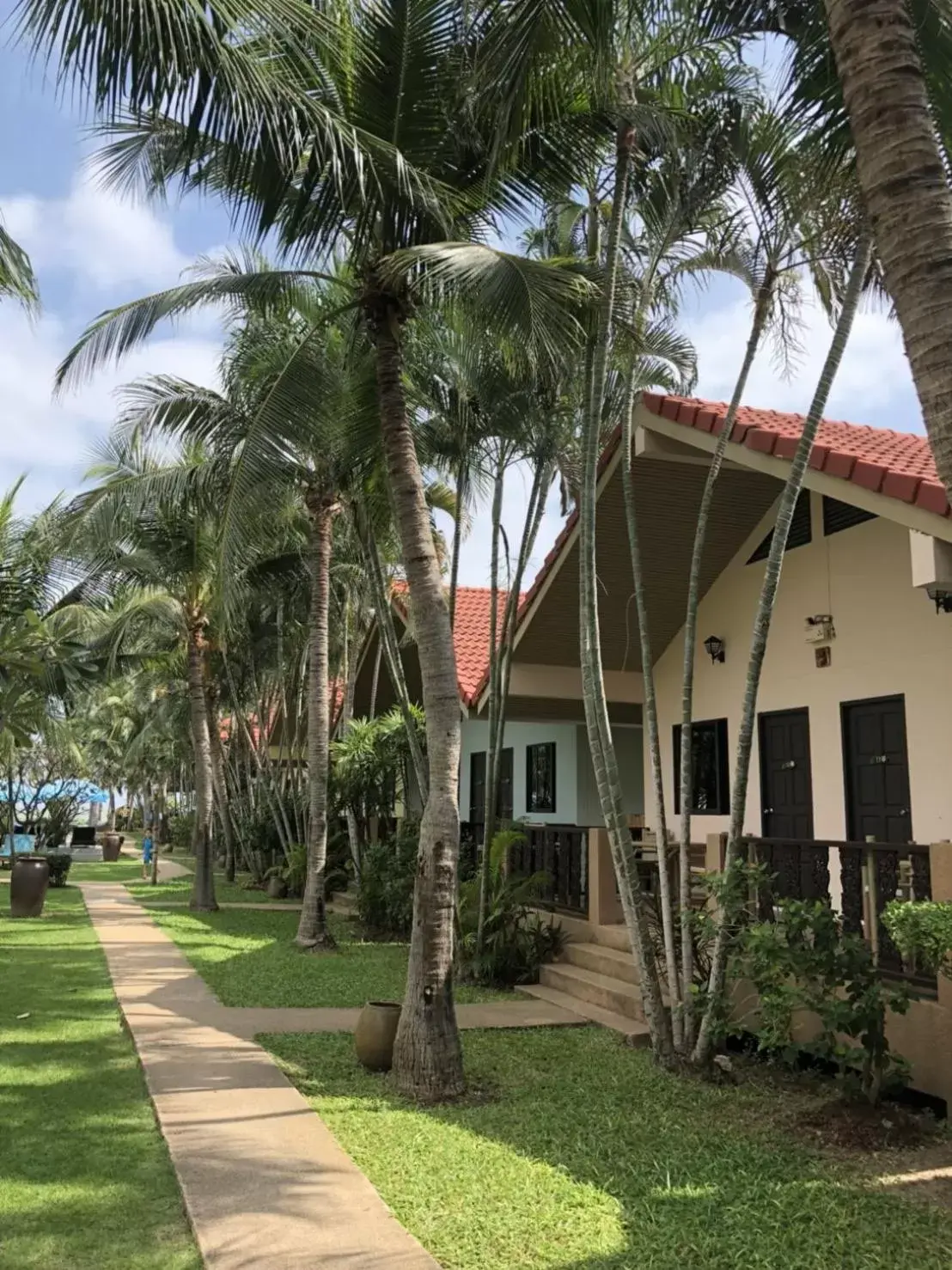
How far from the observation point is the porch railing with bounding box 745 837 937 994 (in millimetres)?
6352

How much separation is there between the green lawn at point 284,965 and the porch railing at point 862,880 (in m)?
3.44

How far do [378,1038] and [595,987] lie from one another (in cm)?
288

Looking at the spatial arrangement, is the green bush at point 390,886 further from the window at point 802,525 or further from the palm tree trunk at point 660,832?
the palm tree trunk at point 660,832

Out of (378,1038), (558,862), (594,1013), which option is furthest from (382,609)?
(378,1038)

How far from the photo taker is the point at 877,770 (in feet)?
30.2

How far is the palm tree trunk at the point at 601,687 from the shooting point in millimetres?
7020

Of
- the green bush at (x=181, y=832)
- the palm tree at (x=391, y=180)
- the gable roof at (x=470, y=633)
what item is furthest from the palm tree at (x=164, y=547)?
the green bush at (x=181, y=832)

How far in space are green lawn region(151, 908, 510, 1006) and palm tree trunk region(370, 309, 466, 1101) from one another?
3.17 metres

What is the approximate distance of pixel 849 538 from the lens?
9.62 metres

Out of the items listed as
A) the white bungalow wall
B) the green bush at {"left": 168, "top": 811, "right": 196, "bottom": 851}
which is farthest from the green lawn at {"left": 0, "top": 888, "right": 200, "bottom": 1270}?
the green bush at {"left": 168, "top": 811, "right": 196, "bottom": 851}

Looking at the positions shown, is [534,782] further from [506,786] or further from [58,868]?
[58,868]

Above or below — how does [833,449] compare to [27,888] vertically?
above

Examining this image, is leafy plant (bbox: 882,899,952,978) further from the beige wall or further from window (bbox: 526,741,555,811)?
window (bbox: 526,741,555,811)

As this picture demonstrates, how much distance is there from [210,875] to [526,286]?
14216 mm
